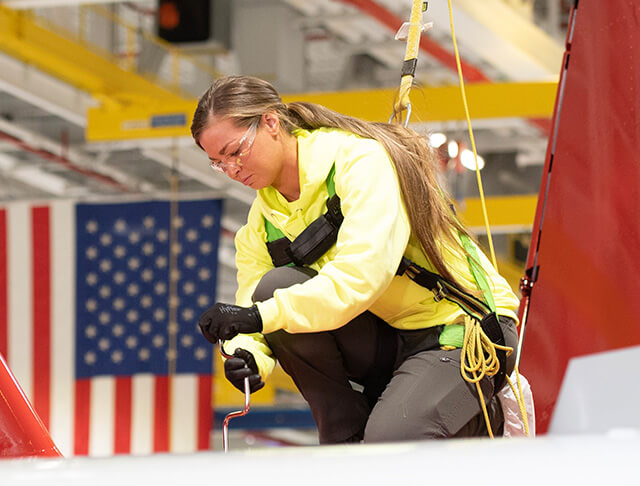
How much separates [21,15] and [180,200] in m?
1.80

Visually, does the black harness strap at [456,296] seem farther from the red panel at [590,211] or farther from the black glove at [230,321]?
the red panel at [590,211]

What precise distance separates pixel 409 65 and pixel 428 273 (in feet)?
1.61

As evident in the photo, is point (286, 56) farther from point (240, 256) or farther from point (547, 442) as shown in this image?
point (547, 442)

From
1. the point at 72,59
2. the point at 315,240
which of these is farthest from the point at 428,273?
the point at 72,59

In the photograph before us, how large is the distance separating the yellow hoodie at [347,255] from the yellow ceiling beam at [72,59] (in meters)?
5.86

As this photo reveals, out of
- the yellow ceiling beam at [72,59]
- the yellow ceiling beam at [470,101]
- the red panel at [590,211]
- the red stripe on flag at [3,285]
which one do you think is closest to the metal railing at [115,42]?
Result: the yellow ceiling beam at [72,59]

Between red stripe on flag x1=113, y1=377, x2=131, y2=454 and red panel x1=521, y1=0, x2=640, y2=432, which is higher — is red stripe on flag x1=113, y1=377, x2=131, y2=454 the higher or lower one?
the lower one

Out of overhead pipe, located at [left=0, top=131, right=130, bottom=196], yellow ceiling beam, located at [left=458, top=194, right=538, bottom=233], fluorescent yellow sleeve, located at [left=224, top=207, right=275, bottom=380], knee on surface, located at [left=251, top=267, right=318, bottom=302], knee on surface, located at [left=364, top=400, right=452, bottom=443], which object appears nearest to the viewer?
knee on surface, located at [left=364, top=400, right=452, bottom=443]

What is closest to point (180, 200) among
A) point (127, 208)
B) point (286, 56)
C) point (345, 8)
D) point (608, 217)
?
point (127, 208)

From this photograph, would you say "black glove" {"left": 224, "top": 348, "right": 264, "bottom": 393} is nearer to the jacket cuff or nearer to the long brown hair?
the jacket cuff

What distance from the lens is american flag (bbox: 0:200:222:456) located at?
6.95 meters

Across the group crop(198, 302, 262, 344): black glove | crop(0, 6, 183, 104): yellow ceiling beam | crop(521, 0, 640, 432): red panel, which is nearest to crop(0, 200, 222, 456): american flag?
crop(0, 6, 183, 104): yellow ceiling beam

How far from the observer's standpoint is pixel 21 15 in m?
7.22

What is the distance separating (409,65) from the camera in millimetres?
1932
